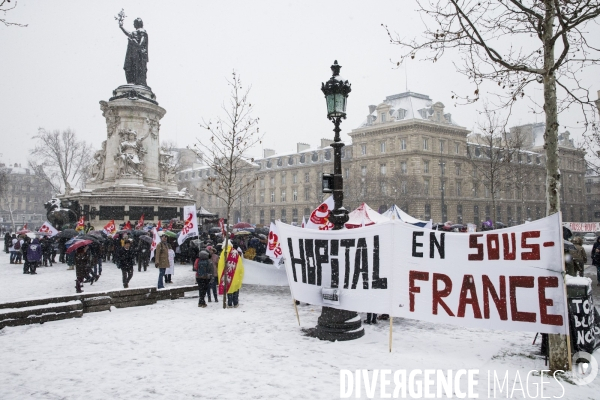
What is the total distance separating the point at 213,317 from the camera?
989 centimetres

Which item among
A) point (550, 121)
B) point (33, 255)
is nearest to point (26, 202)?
point (33, 255)

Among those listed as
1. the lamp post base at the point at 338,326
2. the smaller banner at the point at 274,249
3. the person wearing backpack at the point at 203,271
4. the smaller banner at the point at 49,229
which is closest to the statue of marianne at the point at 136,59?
the smaller banner at the point at 49,229

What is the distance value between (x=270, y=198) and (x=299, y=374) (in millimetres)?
77937

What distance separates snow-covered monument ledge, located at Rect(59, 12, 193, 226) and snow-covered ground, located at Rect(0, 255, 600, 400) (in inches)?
661

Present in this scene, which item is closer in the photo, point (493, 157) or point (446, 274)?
point (446, 274)

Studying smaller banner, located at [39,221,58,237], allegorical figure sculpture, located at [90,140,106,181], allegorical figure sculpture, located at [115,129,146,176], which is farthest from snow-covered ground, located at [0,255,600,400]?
allegorical figure sculpture, located at [90,140,106,181]

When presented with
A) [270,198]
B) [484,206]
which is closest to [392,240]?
[484,206]

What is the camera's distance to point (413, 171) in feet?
205

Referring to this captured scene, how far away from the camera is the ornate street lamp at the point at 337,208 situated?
7996 mm

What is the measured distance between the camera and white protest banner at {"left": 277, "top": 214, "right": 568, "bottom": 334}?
623cm

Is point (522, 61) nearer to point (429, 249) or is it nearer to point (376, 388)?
point (429, 249)

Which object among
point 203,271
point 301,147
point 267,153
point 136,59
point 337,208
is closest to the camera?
point 337,208

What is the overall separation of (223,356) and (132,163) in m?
21.9

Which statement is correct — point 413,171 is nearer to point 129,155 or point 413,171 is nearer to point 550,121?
point 129,155
